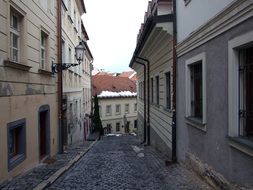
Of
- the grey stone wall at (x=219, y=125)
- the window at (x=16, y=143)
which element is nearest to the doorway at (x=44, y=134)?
the window at (x=16, y=143)

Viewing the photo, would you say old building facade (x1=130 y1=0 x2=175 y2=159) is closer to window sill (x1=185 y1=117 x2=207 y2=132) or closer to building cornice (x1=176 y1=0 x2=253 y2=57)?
window sill (x1=185 y1=117 x2=207 y2=132)

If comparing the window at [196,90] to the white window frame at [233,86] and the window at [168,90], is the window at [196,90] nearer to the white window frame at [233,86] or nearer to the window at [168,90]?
the white window frame at [233,86]

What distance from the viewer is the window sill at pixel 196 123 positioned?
25.5ft

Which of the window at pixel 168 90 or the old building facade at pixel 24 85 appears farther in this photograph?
the window at pixel 168 90

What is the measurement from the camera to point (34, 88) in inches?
398

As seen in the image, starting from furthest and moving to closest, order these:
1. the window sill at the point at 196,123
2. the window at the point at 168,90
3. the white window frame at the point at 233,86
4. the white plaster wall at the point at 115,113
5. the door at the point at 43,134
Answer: the white plaster wall at the point at 115,113 < the window at the point at 168,90 < the door at the point at 43,134 < the window sill at the point at 196,123 < the white window frame at the point at 233,86

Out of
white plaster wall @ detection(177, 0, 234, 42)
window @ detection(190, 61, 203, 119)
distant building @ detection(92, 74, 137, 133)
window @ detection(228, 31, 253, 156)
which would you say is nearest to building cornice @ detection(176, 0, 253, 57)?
white plaster wall @ detection(177, 0, 234, 42)

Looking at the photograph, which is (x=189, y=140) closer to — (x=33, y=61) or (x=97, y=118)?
(x=33, y=61)

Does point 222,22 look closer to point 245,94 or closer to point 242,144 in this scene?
point 245,94

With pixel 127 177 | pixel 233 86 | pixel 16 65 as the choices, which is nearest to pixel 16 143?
pixel 16 65

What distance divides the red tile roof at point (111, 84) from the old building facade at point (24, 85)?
37401 mm

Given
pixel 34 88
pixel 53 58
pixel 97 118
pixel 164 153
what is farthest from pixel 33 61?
pixel 97 118

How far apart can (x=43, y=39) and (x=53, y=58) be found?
3.60ft

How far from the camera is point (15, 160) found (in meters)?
8.38
